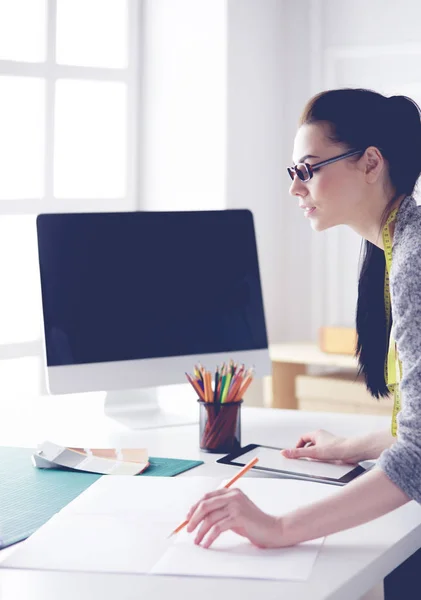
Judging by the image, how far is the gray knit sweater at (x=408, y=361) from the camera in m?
1.24

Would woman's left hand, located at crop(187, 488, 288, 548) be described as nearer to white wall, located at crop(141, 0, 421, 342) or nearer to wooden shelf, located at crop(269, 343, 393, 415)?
wooden shelf, located at crop(269, 343, 393, 415)

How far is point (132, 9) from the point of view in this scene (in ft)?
12.4

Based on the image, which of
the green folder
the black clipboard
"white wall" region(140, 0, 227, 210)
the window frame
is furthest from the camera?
"white wall" region(140, 0, 227, 210)

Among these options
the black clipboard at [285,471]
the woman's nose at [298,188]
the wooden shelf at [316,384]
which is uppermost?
the woman's nose at [298,188]

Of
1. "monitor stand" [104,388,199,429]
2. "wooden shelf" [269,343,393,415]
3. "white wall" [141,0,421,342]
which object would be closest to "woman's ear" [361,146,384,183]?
"monitor stand" [104,388,199,429]

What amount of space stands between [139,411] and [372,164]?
0.85 meters

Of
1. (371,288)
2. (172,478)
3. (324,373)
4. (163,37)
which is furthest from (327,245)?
(172,478)

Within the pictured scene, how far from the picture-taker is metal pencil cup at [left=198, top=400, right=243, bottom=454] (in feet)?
5.74

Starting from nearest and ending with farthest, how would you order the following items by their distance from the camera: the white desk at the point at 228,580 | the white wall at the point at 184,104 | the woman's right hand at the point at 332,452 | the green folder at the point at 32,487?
the white desk at the point at 228,580 < the green folder at the point at 32,487 < the woman's right hand at the point at 332,452 < the white wall at the point at 184,104

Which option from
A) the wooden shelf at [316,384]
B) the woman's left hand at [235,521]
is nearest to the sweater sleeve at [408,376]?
the woman's left hand at [235,521]

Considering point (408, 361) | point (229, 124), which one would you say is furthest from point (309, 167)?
point (229, 124)

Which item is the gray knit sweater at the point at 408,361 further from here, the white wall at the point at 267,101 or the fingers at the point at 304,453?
the white wall at the point at 267,101

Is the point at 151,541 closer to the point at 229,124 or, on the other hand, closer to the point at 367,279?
the point at 367,279

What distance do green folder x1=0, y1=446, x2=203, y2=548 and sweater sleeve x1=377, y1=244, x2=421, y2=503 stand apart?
0.46 metres
